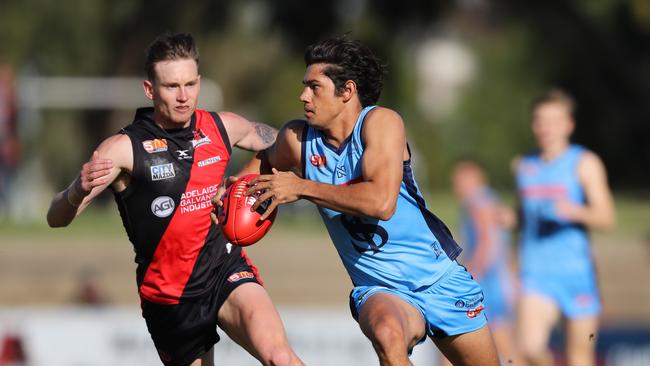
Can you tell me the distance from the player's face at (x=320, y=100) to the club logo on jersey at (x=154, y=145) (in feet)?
2.74

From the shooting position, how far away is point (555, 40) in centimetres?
2630

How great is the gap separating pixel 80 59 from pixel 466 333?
17.5m

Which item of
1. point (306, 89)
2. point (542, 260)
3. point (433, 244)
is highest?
point (306, 89)

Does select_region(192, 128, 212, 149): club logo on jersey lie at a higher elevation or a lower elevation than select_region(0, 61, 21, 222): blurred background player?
higher

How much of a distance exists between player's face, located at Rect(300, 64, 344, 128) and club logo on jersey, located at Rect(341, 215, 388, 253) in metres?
0.50

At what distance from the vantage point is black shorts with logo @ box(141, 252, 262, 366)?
5.77 metres

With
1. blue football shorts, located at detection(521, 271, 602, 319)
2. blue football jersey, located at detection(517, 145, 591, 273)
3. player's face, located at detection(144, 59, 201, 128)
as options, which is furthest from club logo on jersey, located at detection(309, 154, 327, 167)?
blue football shorts, located at detection(521, 271, 602, 319)

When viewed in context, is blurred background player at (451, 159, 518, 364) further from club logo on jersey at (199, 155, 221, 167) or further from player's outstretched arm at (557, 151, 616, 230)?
club logo on jersey at (199, 155, 221, 167)

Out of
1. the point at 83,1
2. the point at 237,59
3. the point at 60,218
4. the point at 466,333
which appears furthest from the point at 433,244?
the point at 237,59

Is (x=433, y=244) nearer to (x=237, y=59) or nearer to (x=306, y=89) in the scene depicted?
(x=306, y=89)

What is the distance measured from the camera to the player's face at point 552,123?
7945 millimetres

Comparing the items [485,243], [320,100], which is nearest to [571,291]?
[485,243]

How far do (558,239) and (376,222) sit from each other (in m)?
3.12

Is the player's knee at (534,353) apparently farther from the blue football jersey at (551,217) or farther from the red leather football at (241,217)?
the red leather football at (241,217)
